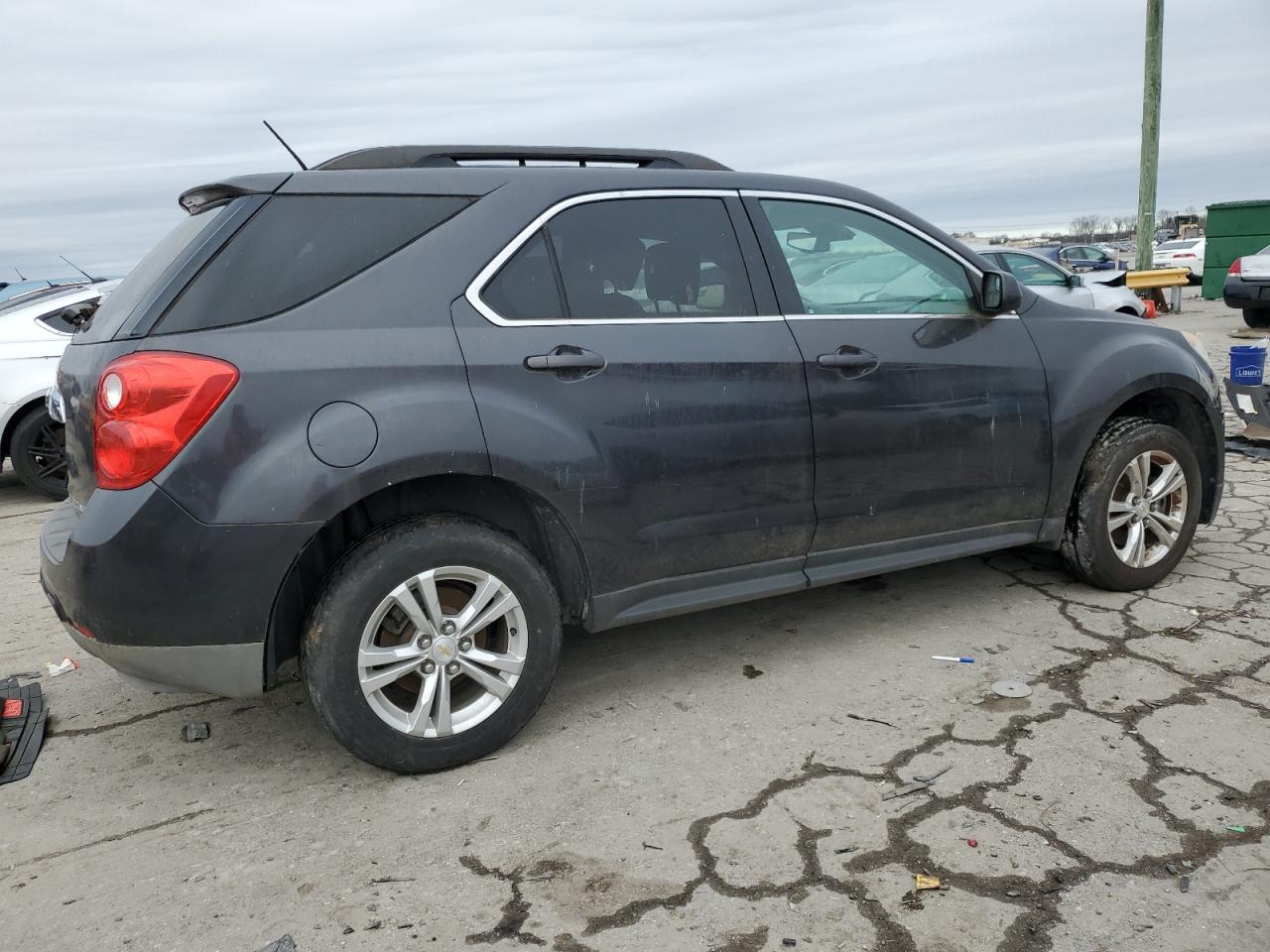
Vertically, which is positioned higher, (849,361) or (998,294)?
(998,294)

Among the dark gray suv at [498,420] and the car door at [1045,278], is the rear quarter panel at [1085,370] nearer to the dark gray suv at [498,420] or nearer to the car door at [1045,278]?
the dark gray suv at [498,420]

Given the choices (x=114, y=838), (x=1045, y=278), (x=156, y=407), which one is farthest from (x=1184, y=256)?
(x=114, y=838)

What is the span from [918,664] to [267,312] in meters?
2.54

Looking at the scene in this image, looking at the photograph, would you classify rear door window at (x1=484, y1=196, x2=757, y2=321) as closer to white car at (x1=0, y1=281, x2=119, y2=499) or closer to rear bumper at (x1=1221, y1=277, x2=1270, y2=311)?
white car at (x1=0, y1=281, x2=119, y2=499)

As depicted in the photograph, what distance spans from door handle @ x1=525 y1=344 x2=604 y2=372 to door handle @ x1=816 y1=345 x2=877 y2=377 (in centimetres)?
86

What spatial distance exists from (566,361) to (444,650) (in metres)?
0.93

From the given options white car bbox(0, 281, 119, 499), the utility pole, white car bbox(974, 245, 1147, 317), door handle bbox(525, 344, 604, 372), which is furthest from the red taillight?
the utility pole

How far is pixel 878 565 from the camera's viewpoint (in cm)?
375

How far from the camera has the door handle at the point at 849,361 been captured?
11.6ft

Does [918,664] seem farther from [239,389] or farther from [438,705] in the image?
[239,389]

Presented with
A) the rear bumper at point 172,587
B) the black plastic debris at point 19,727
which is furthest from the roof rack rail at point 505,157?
the black plastic debris at point 19,727

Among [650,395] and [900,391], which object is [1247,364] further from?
[650,395]

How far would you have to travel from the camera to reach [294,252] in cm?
289

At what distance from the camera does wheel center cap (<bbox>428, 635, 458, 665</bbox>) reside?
2938 millimetres
